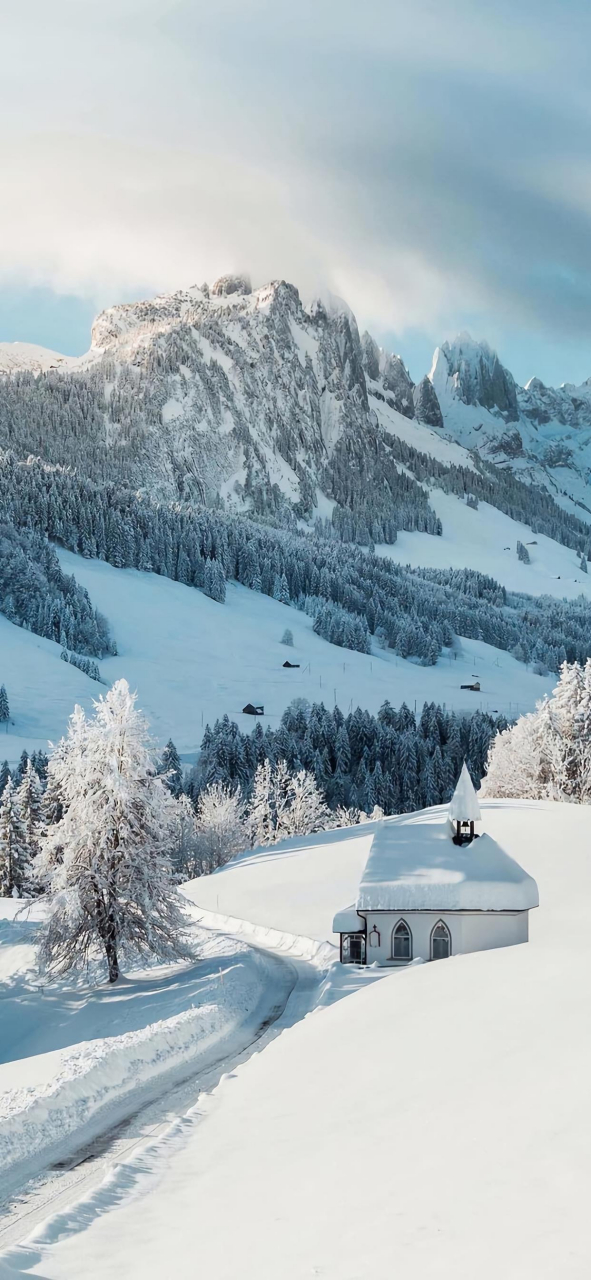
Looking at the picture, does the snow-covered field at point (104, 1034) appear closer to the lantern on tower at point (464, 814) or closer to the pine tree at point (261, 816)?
the lantern on tower at point (464, 814)

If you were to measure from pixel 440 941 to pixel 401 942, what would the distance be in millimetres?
1413

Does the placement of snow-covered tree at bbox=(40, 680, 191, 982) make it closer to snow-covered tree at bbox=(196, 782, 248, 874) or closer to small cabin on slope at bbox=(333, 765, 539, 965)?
small cabin on slope at bbox=(333, 765, 539, 965)

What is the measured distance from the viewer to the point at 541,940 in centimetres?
3250

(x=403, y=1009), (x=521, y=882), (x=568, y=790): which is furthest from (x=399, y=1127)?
(x=568, y=790)

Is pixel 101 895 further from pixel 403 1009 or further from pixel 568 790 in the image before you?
pixel 568 790

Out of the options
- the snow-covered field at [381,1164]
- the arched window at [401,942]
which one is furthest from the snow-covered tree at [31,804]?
the snow-covered field at [381,1164]

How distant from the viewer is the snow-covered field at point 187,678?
139750mm

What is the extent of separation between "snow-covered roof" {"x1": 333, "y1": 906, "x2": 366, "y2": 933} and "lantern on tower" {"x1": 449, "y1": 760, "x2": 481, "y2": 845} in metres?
5.12

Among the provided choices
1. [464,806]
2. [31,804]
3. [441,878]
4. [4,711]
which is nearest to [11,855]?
[31,804]

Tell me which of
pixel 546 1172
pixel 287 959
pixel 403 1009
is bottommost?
pixel 287 959

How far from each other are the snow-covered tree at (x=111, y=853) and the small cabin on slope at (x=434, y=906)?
6.72 m

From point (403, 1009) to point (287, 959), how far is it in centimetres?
1791

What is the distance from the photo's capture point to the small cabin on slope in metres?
35.2

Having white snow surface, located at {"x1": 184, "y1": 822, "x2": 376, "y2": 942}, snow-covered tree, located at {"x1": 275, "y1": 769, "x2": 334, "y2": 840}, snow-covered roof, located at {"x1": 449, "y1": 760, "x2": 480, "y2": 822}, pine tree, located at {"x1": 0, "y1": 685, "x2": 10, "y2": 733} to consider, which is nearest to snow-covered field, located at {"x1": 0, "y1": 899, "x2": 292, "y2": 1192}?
white snow surface, located at {"x1": 184, "y1": 822, "x2": 376, "y2": 942}
